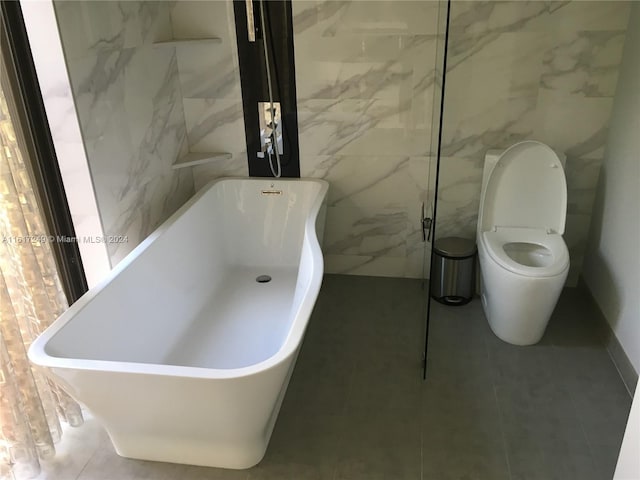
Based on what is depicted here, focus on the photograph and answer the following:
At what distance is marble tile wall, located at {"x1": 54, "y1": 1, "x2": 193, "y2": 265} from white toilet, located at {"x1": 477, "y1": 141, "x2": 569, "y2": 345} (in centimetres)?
177

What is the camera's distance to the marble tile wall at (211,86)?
10.4 ft

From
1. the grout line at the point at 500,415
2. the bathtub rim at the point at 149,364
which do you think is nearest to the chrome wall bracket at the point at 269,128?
the bathtub rim at the point at 149,364

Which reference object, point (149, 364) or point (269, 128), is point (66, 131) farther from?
point (269, 128)

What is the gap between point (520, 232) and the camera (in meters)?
3.08

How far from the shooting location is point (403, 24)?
9.92 ft

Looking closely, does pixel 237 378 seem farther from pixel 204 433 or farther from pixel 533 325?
pixel 533 325

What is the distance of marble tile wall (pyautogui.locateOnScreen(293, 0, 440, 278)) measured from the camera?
10.0ft

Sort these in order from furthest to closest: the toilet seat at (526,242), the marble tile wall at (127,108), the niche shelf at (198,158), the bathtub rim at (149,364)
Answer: the niche shelf at (198,158), the toilet seat at (526,242), the marble tile wall at (127,108), the bathtub rim at (149,364)

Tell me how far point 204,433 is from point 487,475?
1.09 metres

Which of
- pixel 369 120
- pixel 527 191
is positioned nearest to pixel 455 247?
pixel 527 191

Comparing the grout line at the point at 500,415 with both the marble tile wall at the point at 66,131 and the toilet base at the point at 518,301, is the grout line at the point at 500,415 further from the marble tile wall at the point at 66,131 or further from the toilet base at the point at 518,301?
the marble tile wall at the point at 66,131

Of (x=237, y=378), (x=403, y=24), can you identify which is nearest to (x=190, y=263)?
(x=237, y=378)

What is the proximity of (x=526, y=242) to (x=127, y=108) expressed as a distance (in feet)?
7.04

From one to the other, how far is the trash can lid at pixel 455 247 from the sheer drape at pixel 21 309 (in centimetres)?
198
